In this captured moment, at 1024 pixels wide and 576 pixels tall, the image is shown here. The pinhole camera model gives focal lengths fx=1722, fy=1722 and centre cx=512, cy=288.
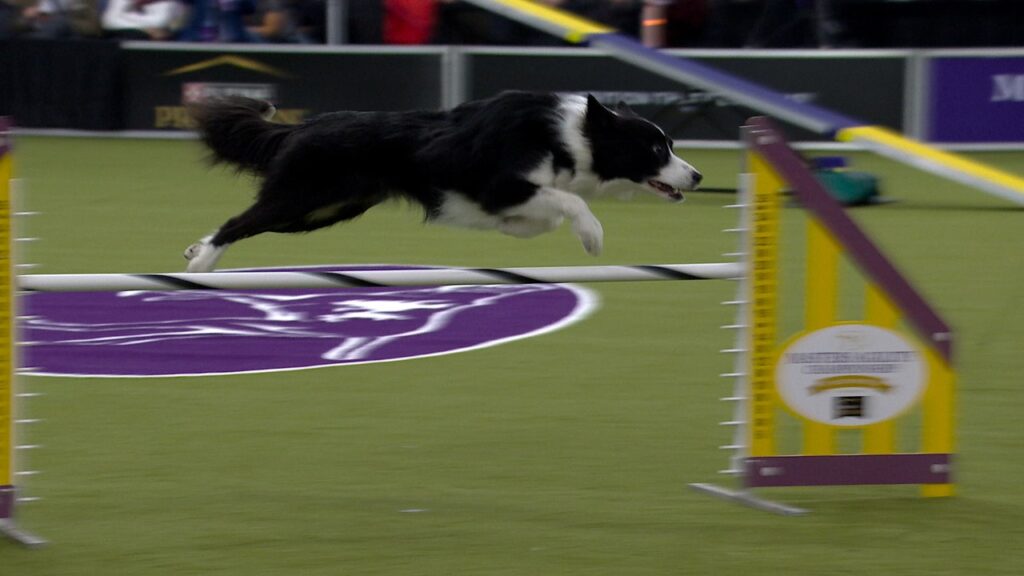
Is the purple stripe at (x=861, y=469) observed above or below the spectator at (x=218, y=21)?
below

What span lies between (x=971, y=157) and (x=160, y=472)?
10.8 metres

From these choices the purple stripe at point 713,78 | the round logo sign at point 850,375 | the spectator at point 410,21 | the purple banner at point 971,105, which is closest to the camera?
the round logo sign at point 850,375

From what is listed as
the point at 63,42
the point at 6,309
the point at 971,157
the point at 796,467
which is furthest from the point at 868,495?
the point at 63,42

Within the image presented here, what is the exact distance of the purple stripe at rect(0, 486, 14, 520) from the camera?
16.2ft

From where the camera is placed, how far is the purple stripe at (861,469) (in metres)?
5.30

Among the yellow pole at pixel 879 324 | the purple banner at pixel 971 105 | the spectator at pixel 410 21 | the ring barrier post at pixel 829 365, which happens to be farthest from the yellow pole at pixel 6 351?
the spectator at pixel 410 21

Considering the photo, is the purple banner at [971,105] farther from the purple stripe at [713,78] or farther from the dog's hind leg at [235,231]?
the dog's hind leg at [235,231]

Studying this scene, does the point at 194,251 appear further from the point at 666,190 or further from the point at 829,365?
the point at 829,365

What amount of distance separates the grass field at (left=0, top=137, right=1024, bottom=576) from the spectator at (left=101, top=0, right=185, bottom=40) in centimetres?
961

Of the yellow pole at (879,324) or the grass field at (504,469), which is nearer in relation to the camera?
the grass field at (504,469)

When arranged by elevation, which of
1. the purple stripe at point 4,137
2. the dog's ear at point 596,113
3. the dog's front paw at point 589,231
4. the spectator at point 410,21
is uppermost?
the spectator at point 410,21

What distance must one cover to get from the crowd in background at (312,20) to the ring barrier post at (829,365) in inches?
465

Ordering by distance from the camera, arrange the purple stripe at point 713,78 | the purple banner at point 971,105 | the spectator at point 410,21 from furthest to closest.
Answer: the spectator at point 410,21 → the purple banner at point 971,105 → the purple stripe at point 713,78

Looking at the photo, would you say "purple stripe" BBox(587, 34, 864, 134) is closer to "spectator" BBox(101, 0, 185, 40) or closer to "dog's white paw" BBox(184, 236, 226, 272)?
"dog's white paw" BBox(184, 236, 226, 272)
